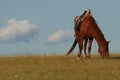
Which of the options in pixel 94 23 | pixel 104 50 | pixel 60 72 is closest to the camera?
pixel 60 72

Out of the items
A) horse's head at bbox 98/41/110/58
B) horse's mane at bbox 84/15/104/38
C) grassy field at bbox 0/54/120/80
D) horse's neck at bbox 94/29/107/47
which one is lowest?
grassy field at bbox 0/54/120/80

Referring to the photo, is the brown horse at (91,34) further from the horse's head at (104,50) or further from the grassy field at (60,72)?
the grassy field at (60,72)

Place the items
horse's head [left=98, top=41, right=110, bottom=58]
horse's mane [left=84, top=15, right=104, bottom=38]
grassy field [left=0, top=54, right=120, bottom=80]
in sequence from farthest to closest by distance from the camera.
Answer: horse's mane [left=84, top=15, right=104, bottom=38] < horse's head [left=98, top=41, right=110, bottom=58] < grassy field [left=0, top=54, right=120, bottom=80]

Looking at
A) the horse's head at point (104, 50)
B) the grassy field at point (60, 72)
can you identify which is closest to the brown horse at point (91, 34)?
the horse's head at point (104, 50)

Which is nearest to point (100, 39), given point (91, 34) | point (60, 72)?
point (91, 34)

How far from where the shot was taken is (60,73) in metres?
15.2

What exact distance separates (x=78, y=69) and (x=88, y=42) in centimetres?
631

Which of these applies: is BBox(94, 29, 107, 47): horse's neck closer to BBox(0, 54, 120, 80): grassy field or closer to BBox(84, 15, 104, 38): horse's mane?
BBox(84, 15, 104, 38): horse's mane

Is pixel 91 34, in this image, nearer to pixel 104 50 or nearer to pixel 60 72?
pixel 104 50

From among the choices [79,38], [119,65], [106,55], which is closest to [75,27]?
[79,38]

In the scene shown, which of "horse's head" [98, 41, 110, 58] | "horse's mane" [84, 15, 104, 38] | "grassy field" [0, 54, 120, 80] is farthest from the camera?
"horse's mane" [84, 15, 104, 38]

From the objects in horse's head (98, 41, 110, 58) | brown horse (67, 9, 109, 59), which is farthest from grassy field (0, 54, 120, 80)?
brown horse (67, 9, 109, 59)

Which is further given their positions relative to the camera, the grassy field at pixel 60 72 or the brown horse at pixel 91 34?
the brown horse at pixel 91 34

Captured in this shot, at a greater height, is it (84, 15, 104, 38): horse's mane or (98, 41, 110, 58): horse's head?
(84, 15, 104, 38): horse's mane
